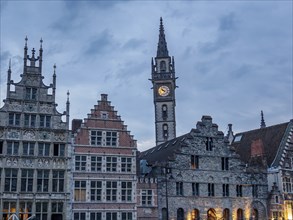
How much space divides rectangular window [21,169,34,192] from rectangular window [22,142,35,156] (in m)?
1.45

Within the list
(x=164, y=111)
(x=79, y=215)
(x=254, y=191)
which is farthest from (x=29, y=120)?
(x=164, y=111)

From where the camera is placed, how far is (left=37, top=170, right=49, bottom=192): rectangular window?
4266 centimetres

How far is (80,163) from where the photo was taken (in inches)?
1747

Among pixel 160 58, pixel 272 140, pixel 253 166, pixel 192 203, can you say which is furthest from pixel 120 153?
pixel 160 58

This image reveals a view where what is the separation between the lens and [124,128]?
4691 cm

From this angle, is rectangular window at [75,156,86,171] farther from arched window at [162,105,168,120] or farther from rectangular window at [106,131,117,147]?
arched window at [162,105,168,120]

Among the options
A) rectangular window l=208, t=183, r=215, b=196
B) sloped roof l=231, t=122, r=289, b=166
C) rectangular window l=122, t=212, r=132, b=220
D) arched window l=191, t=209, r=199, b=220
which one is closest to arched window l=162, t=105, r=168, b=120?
sloped roof l=231, t=122, r=289, b=166

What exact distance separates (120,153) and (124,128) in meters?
2.38

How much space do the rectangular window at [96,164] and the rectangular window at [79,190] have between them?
5.23ft

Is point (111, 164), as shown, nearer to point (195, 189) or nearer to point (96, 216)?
point (96, 216)

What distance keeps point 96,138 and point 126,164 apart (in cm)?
365

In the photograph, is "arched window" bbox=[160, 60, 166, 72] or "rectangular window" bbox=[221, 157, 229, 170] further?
"arched window" bbox=[160, 60, 166, 72]

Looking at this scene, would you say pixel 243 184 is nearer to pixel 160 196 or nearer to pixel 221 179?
pixel 221 179

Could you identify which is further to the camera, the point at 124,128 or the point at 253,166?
the point at 253,166
